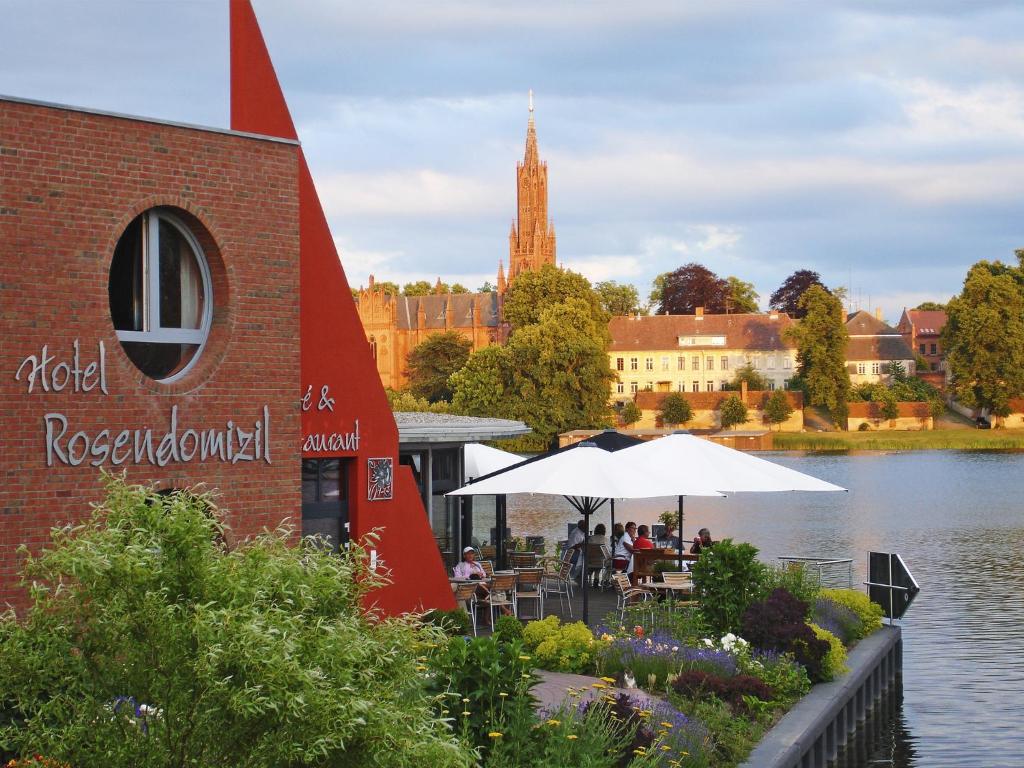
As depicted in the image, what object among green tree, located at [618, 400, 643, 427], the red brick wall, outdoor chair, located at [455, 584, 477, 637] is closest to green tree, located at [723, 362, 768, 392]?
green tree, located at [618, 400, 643, 427]

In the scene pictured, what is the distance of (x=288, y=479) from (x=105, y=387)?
2290 millimetres

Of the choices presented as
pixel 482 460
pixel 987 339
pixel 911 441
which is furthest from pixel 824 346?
pixel 482 460

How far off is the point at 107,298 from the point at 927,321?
143 metres

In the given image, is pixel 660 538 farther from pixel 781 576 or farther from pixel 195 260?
pixel 195 260

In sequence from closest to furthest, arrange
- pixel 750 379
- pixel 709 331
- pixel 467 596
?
1. pixel 467 596
2. pixel 750 379
3. pixel 709 331

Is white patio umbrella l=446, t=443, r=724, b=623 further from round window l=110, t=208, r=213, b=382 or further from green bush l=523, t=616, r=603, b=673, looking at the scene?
round window l=110, t=208, r=213, b=382

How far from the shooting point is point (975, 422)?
107m

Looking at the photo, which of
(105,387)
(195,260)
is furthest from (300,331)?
(105,387)

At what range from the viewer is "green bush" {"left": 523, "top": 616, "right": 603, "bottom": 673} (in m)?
14.1

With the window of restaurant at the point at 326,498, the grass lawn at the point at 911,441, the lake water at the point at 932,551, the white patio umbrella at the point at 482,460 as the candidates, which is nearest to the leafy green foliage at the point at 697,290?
the grass lawn at the point at 911,441

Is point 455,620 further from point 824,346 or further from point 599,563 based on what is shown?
point 824,346

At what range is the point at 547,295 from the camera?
9644 cm

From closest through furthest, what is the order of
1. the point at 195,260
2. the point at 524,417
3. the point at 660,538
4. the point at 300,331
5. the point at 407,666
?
the point at 407,666 → the point at 195,260 → the point at 300,331 → the point at 660,538 → the point at 524,417

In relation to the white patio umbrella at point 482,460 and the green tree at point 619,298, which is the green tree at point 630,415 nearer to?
the green tree at point 619,298
